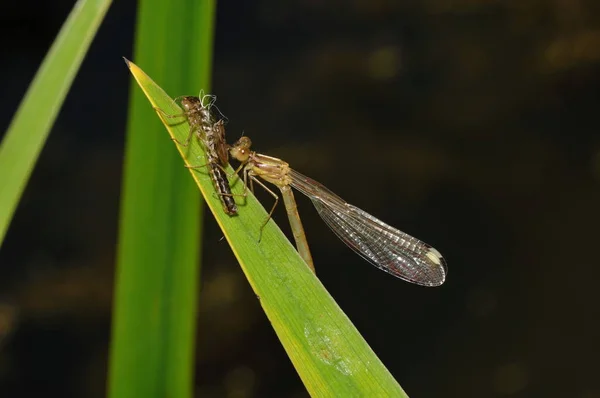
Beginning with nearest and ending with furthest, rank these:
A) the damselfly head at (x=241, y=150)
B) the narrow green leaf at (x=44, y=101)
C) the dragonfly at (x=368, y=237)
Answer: the narrow green leaf at (x=44, y=101) < the damselfly head at (x=241, y=150) < the dragonfly at (x=368, y=237)

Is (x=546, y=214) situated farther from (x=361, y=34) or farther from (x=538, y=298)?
(x=361, y=34)

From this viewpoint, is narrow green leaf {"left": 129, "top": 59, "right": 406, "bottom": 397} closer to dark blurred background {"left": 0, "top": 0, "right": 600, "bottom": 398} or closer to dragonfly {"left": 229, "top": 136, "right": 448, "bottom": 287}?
dragonfly {"left": 229, "top": 136, "right": 448, "bottom": 287}

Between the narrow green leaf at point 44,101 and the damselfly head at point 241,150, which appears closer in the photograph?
the narrow green leaf at point 44,101

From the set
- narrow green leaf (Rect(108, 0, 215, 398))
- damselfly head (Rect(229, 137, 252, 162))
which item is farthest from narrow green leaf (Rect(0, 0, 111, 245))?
damselfly head (Rect(229, 137, 252, 162))

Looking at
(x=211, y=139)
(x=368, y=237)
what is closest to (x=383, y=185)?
(x=368, y=237)

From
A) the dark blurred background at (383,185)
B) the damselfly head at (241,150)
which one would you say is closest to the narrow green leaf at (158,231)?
the damselfly head at (241,150)

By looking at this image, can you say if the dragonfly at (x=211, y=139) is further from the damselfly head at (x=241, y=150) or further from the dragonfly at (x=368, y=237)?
the dragonfly at (x=368, y=237)
